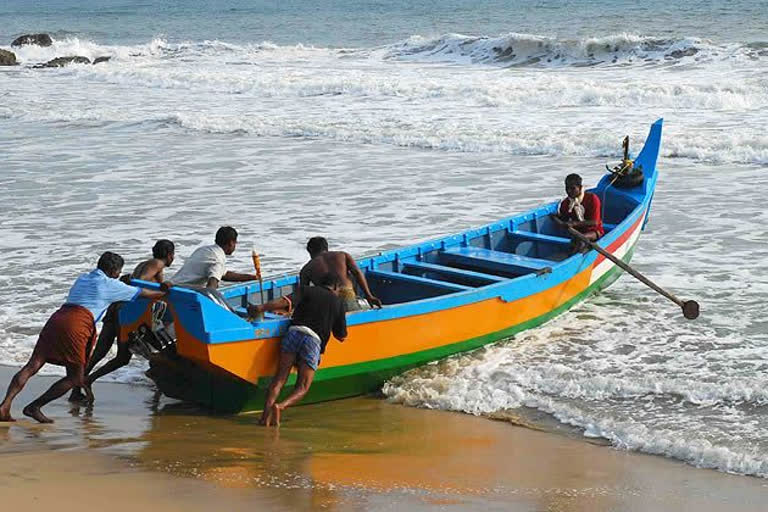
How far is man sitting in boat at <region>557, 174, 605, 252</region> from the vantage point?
469 inches

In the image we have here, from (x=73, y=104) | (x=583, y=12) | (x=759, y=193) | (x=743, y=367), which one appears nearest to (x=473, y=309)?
(x=743, y=367)

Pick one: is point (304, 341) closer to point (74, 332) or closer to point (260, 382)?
point (260, 382)

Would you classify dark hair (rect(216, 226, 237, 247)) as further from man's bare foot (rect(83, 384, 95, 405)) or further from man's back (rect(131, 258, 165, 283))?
man's bare foot (rect(83, 384, 95, 405))

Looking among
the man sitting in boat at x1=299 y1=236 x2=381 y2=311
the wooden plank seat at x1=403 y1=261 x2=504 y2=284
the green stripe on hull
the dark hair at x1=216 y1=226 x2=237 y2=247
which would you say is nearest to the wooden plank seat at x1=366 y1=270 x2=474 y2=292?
the wooden plank seat at x1=403 y1=261 x2=504 y2=284

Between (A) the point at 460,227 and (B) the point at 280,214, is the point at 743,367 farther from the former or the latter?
(B) the point at 280,214

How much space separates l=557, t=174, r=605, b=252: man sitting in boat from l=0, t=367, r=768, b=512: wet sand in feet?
11.7

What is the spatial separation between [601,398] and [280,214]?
8.06 m

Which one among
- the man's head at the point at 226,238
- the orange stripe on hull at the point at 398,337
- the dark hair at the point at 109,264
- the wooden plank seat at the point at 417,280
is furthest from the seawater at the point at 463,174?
the dark hair at the point at 109,264

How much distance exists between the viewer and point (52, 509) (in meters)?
6.48

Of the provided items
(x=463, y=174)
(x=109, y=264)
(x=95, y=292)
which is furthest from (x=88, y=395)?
(x=463, y=174)

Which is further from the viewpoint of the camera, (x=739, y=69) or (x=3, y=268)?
(x=739, y=69)

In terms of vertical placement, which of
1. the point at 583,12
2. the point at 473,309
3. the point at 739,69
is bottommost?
the point at 473,309

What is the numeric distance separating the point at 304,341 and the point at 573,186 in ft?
14.1

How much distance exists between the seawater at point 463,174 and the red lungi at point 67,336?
4.97 ft
